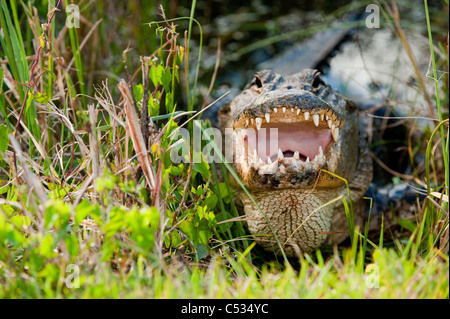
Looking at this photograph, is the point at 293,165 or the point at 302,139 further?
the point at 302,139

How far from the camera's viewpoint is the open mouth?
2076 mm

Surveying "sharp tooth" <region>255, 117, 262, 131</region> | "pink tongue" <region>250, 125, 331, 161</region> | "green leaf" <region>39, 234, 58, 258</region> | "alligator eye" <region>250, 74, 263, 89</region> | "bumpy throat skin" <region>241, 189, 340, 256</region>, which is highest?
"alligator eye" <region>250, 74, 263, 89</region>

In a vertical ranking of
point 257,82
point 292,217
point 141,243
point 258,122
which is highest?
point 257,82

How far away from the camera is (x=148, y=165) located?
5.77ft

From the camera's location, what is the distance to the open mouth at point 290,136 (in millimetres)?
2076

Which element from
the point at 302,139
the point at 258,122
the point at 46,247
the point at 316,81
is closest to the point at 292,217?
the point at 302,139

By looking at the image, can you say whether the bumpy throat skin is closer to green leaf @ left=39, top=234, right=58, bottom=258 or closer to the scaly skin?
the scaly skin

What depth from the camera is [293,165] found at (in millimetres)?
2016

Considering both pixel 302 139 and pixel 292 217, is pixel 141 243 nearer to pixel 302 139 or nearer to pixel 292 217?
pixel 292 217

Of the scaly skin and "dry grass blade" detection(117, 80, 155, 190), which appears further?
the scaly skin

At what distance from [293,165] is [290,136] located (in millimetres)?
369

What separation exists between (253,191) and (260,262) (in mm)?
376

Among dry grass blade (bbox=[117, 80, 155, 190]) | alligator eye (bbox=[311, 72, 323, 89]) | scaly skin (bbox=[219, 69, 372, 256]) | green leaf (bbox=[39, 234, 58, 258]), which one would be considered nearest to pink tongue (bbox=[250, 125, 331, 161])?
scaly skin (bbox=[219, 69, 372, 256])
